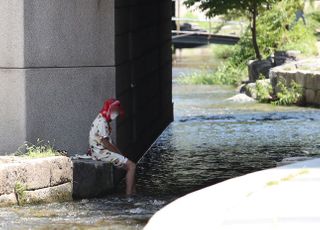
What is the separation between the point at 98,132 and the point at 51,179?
103cm

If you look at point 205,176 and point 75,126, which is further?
point 205,176

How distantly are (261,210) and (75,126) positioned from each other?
7.14 metres

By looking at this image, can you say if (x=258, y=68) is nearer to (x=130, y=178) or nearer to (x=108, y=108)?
(x=130, y=178)

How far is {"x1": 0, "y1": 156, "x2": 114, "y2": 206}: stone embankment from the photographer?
40.7 ft

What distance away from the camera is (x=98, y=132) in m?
13.5

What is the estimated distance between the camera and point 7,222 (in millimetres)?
11367

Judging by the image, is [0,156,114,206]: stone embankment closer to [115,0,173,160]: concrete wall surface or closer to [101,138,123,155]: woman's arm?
[101,138,123,155]: woman's arm

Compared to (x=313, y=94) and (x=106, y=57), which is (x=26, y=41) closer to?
(x=106, y=57)

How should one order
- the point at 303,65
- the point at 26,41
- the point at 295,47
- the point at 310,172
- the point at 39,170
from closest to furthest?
the point at 310,172 → the point at 39,170 → the point at 26,41 → the point at 303,65 → the point at 295,47

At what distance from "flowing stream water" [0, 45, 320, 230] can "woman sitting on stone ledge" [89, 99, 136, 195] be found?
41cm

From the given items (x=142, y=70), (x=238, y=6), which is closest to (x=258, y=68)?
(x=238, y=6)

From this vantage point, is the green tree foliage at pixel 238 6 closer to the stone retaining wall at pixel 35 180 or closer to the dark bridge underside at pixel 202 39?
the dark bridge underside at pixel 202 39

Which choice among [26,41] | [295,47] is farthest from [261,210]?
[295,47]

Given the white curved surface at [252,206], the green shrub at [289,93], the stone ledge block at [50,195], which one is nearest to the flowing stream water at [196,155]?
the stone ledge block at [50,195]
